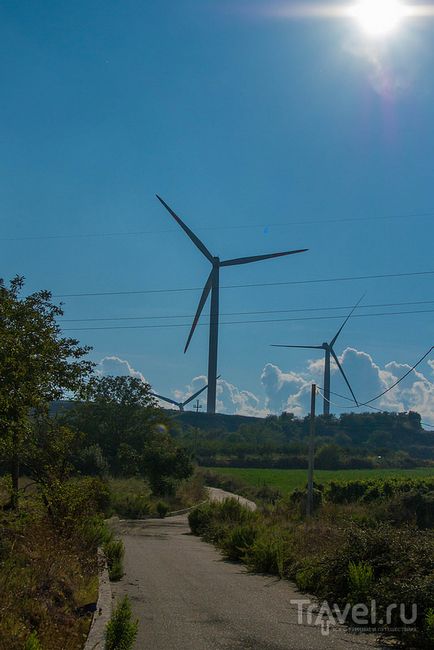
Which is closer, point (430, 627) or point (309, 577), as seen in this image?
point (430, 627)

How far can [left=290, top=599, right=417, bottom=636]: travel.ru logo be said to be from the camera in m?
9.41

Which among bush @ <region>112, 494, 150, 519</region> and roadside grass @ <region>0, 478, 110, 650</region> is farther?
bush @ <region>112, 494, 150, 519</region>

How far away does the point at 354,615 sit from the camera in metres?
10.3

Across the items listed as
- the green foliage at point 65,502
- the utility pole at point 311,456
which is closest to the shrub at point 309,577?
the green foliage at point 65,502

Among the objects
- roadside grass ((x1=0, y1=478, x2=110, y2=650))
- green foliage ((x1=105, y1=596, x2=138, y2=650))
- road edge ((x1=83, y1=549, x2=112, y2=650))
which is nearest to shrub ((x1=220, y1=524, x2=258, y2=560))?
roadside grass ((x1=0, y1=478, x2=110, y2=650))

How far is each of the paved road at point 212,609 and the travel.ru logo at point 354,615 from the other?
0.24m

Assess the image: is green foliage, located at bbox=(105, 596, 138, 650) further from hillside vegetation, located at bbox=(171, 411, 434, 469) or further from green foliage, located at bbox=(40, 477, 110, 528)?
hillside vegetation, located at bbox=(171, 411, 434, 469)

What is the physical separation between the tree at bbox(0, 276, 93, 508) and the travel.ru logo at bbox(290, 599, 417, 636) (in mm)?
5041

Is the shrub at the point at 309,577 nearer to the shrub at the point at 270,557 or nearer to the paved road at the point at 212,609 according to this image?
the paved road at the point at 212,609

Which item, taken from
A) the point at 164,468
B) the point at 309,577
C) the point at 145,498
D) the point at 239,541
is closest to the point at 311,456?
the point at 239,541

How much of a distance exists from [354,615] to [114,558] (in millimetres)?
5867

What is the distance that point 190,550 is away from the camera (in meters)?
20.7

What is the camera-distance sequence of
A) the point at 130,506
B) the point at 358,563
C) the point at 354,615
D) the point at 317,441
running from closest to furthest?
the point at 354,615 → the point at 358,563 → the point at 130,506 → the point at 317,441

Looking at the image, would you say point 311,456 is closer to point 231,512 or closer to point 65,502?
point 231,512
